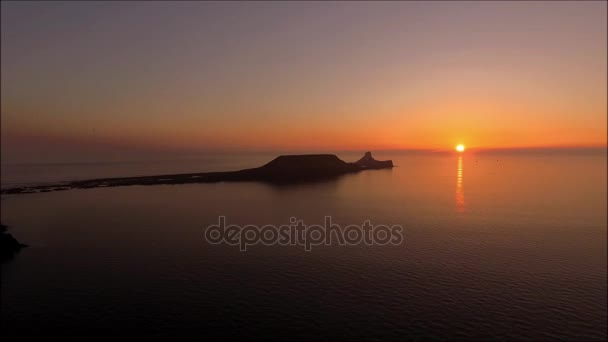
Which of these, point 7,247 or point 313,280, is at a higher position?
point 7,247

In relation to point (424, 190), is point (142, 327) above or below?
below

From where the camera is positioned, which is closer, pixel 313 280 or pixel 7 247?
pixel 313 280

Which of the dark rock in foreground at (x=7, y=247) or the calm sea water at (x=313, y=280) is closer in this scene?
the calm sea water at (x=313, y=280)

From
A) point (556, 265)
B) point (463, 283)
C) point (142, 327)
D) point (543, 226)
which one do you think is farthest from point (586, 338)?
point (543, 226)

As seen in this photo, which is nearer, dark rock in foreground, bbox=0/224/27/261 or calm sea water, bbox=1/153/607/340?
calm sea water, bbox=1/153/607/340

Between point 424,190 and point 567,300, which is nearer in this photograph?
point 567,300

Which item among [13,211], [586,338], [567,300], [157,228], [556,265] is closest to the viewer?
[586,338]

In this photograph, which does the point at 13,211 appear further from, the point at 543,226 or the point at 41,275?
the point at 543,226

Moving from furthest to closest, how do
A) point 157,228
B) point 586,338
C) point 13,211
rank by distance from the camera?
point 13,211 < point 157,228 < point 586,338
